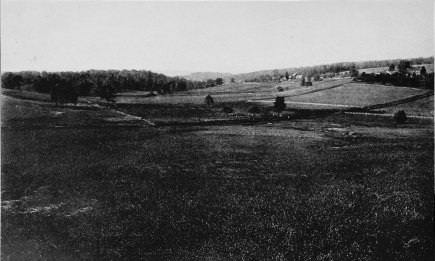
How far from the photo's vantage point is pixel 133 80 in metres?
11.4

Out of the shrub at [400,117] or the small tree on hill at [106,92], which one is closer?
the small tree on hill at [106,92]

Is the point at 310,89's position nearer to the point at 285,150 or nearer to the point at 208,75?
the point at 285,150

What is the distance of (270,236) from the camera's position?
8.47 m

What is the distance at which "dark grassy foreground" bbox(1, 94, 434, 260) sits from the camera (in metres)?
8.17

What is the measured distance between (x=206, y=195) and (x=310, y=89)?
300 inches

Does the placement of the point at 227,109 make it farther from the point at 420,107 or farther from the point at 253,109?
the point at 420,107

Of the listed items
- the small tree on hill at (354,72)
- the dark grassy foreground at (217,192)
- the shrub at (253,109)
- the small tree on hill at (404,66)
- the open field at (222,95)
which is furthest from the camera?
the small tree on hill at (354,72)

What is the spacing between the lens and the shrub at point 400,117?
12.3 m

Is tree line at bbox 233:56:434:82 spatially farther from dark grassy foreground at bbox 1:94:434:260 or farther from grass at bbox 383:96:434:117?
dark grassy foreground at bbox 1:94:434:260

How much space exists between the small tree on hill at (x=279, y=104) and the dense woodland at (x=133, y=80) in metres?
0.93

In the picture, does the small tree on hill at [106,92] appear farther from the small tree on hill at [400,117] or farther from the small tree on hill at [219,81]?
the small tree on hill at [400,117]

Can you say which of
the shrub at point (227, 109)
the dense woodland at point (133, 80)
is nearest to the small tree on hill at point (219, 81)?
the dense woodland at point (133, 80)

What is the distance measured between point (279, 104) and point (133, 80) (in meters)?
6.14

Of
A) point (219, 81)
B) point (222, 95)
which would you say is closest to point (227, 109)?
point (222, 95)
